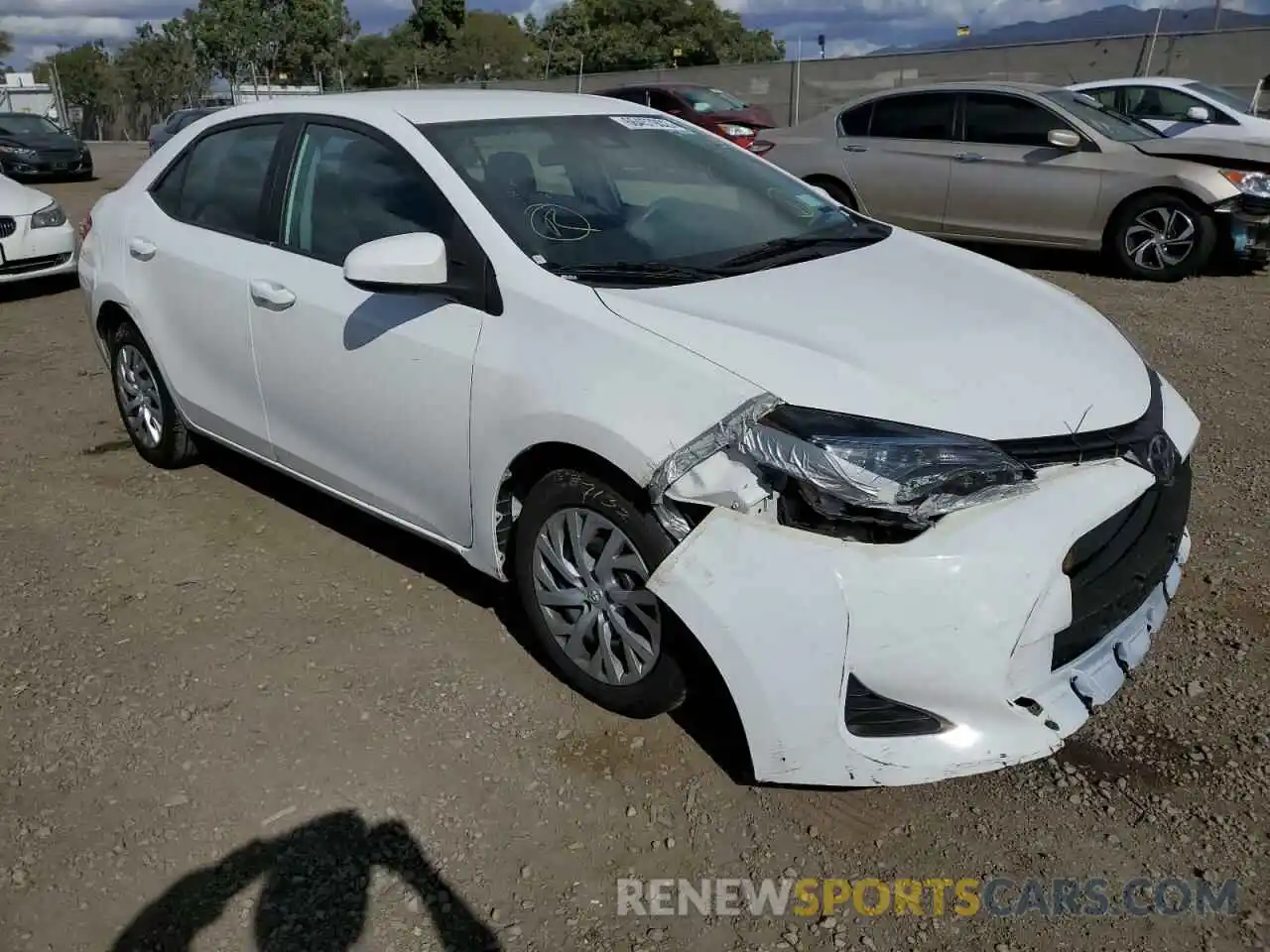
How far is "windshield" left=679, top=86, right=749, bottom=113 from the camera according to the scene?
49.9ft

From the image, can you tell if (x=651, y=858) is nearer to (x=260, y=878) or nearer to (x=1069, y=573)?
(x=260, y=878)

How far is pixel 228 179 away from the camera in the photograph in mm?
4012

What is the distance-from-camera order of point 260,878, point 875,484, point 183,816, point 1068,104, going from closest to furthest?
Answer: 1. point 875,484
2. point 260,878
3. point 183,816
4. point 1068,104

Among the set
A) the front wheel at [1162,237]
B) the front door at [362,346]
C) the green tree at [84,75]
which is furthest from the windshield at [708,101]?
the green tree at [84,75]

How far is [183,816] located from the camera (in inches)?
104

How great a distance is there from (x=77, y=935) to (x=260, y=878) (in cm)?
39

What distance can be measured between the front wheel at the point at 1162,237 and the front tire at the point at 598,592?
280 inches

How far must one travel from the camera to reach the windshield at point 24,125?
20.3m

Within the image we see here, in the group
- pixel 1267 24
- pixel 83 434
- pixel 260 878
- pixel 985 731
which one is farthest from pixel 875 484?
pixel 1267 24

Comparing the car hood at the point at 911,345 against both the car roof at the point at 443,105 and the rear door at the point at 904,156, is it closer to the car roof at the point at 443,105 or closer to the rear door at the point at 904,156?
the car roof at the point at 443,105

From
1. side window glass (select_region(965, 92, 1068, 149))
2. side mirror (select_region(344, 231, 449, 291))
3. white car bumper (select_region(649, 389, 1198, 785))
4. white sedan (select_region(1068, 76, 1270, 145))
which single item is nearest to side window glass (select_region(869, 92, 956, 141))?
side window glass (select_region(965, 92, 1068, 149))

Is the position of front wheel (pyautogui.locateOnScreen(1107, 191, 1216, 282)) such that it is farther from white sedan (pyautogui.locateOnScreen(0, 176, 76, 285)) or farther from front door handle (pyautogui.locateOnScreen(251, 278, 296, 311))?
white sedan (pyautogui.locateOnScreen(0, 176, 76, 285))

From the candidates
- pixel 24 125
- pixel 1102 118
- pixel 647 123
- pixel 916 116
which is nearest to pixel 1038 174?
pixel 1102 118

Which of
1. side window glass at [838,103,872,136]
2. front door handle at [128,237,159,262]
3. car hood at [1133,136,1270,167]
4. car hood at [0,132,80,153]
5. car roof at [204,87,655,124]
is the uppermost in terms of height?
car roof at [204,87,655,124]
